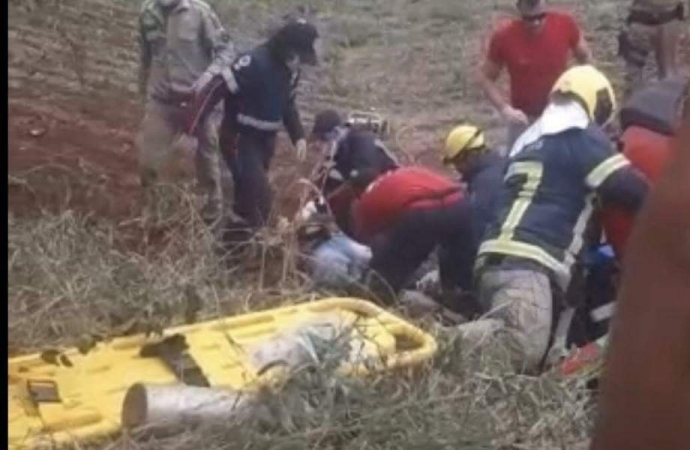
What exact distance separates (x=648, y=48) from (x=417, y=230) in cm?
366

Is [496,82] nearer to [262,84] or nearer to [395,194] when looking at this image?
[262,84]

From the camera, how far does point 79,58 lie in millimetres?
10984

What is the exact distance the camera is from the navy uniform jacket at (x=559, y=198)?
18.7 ft

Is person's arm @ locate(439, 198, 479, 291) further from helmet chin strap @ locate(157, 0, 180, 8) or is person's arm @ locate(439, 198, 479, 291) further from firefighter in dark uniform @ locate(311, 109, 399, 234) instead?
helmet chin strap @ locate(157, 0, 180, 8)

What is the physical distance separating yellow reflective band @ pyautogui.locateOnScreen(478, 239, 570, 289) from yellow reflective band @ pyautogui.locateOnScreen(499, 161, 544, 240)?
0.12 feet

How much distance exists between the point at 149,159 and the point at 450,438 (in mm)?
4583

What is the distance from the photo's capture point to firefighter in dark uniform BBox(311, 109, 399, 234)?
7164mm

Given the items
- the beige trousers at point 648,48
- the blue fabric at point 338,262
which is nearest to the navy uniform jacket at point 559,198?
the blue fabric at point 338,262

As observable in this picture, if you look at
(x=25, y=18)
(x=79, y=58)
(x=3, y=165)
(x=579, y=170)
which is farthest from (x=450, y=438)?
(x=25, y=18)

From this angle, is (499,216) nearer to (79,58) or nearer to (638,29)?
(638,29)

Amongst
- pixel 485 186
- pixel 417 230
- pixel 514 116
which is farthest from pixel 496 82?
pixel 417 230

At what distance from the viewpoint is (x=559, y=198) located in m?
5.77

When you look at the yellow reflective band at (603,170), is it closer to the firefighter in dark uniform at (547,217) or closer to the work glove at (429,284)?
the firefighter in dark uniform at (547,217)

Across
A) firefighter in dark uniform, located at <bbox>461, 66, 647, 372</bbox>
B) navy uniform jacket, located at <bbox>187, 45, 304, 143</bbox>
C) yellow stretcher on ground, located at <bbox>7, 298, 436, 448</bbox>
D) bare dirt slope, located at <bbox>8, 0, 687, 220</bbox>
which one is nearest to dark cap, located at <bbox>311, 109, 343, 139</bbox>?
navy uniform jacket, located at <bbox>187, 45, 304, 143</bbox>
